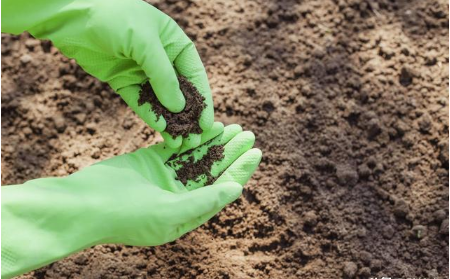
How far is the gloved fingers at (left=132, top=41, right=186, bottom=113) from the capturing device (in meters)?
1.81

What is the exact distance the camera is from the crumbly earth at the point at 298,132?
6.69ft

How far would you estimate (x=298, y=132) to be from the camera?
222 cm

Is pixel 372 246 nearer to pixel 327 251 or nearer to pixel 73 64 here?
pixel 327 251

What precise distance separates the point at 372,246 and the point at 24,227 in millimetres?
1108

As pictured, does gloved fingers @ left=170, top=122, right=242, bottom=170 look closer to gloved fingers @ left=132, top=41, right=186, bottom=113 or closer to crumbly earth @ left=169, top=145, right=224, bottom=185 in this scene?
crumbly earth @ left=169, top=145, right=224, bottom=185


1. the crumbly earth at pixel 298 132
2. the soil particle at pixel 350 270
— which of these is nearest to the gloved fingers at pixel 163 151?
the crumbly earth at pixel 298 132

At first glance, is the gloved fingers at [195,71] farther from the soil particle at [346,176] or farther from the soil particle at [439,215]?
the soil particle at [439,215]

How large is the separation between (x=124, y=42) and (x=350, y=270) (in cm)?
101

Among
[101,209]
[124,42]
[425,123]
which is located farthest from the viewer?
[425,123]

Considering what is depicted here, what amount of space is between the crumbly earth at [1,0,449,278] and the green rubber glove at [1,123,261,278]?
288 millimetres

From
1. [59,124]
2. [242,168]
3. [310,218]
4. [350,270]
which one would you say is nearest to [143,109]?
[242,168]

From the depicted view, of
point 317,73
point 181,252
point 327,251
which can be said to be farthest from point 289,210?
point 317,73

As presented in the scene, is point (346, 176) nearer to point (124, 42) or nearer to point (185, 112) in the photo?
point (185, 112)

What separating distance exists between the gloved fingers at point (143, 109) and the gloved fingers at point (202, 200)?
9.7 inches
